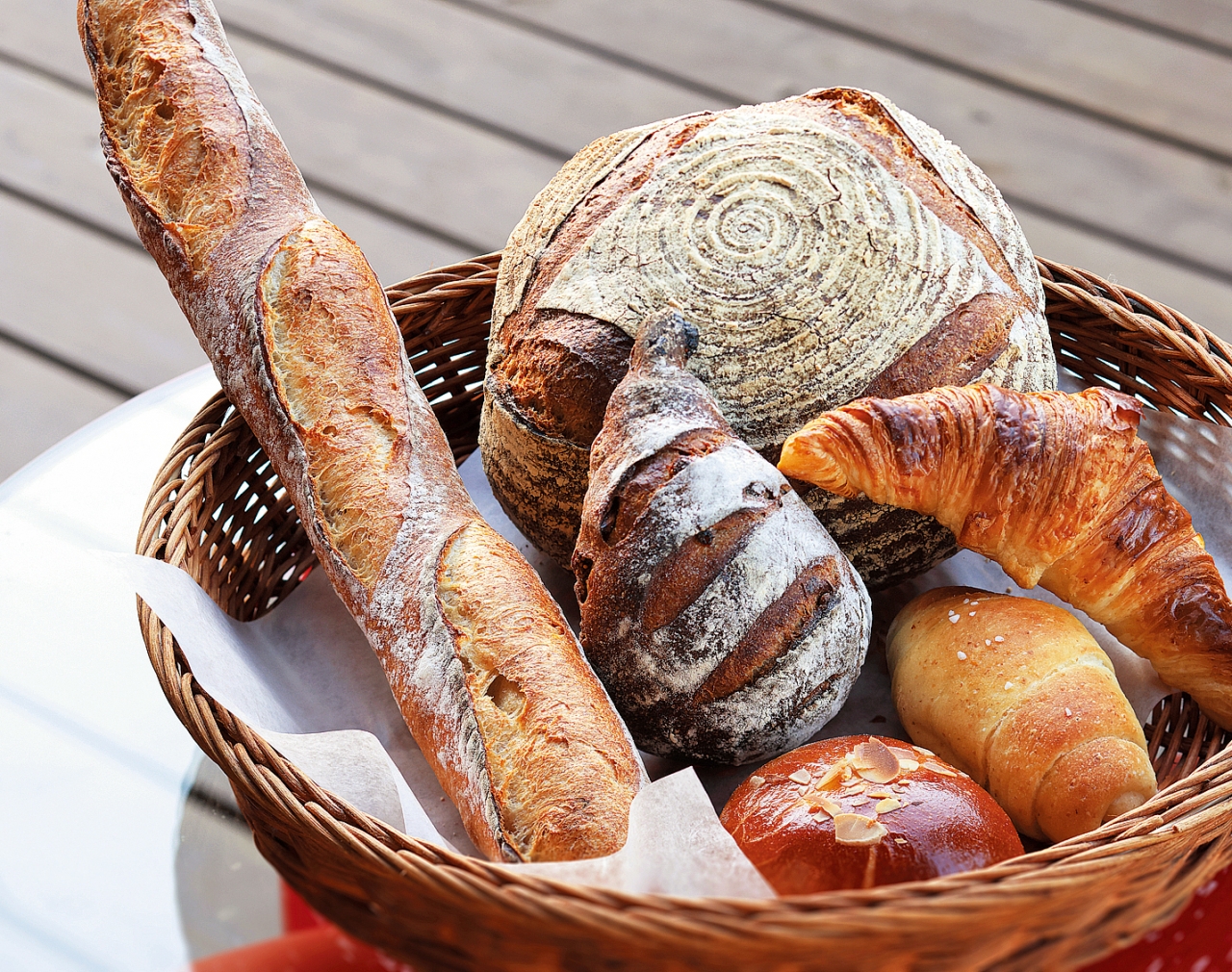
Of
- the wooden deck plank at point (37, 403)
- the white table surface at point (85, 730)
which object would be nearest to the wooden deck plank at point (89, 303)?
the wooden deck plank at point (37, 403)

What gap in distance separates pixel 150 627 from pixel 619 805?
380mm

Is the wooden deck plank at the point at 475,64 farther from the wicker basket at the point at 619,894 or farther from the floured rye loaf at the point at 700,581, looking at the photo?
the floured rye loaf at the point at 700,581

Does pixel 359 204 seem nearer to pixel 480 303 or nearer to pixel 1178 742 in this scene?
pixel 480 303

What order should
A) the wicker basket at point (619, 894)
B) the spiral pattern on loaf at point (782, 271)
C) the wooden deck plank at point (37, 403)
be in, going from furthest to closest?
the wooden deck plank at point (37, 403) < the spiral pattern on loaf at point (782, 271) < the wicker basket at point (619, 894)

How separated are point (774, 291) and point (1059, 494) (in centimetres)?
29

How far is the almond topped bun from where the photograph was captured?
79cm

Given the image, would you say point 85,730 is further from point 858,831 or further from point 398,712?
point 858,831

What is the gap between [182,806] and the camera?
1.03m

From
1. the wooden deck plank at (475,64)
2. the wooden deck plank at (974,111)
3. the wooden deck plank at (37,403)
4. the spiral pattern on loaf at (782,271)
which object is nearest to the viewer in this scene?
the spiral pattern on loaf at (782,271)

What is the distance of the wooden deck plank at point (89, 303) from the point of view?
203 centimetres

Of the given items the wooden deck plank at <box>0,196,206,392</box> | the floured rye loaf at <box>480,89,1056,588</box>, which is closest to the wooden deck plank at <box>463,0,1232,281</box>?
the wooden deck plank at <box>0,196,206,392</box>

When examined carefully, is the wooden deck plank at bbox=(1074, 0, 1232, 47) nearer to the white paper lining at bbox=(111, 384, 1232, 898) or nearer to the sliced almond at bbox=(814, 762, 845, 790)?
the white paper lining at bbox=(111, 384, 1232, 898)

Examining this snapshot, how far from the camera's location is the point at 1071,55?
2338 millimetres

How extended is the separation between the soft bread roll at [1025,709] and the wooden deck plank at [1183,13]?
5.98 feet
